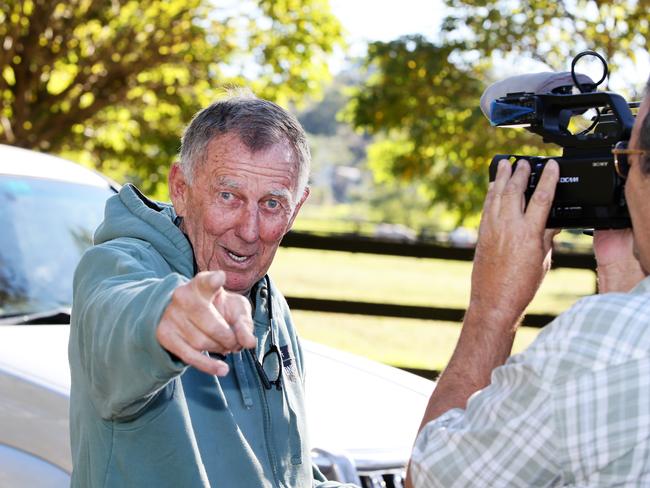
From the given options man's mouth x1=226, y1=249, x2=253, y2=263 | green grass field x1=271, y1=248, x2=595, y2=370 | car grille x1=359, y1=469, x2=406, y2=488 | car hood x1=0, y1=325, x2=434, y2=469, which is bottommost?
green grass field x1=271, y1=248, x2=595, y2=370

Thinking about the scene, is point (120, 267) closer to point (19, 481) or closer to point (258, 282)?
point (258, 282)

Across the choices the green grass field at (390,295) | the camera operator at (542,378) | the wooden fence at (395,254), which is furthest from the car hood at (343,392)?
the green grass field at (390,295)

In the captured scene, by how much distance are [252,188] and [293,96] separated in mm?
9902

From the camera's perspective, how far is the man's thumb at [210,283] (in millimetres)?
1327

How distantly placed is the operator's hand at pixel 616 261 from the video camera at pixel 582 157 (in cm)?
3

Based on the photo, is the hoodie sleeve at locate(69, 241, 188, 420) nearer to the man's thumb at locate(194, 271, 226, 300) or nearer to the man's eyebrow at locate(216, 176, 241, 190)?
the man's thumb at locate(194, 271, 226, 300)

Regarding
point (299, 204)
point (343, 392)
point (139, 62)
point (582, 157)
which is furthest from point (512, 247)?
point (139, 62)

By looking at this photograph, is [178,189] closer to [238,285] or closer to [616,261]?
[238,285]

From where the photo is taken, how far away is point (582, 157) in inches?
70.4

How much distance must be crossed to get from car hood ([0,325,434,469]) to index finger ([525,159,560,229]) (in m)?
1.12

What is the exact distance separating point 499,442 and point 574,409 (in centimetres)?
14

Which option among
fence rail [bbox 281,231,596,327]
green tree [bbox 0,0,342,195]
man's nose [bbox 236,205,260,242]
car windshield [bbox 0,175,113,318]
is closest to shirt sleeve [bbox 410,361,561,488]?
man's nose [bbox 236,205,260,242]

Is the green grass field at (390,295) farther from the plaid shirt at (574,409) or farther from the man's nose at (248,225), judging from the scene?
the plaid shirt at (574,409)

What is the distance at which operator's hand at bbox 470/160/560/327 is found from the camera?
5.77 ft
